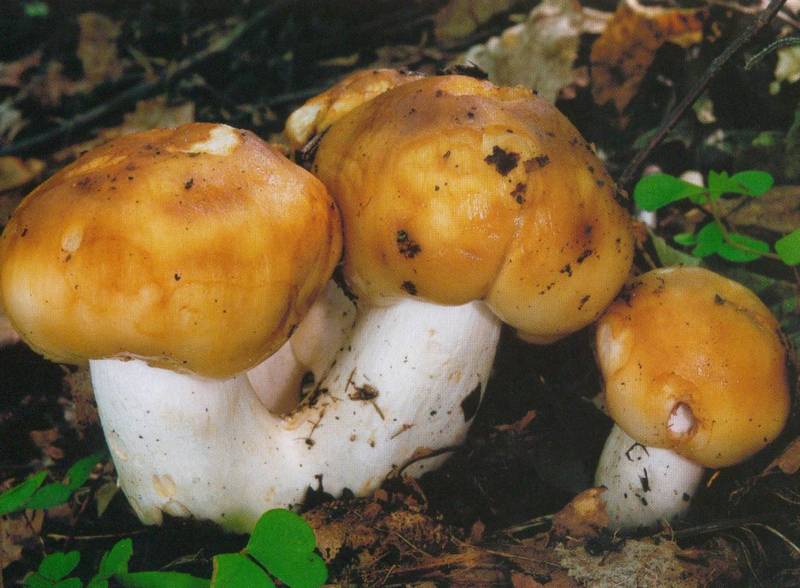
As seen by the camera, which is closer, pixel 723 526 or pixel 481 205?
pixel 481 205

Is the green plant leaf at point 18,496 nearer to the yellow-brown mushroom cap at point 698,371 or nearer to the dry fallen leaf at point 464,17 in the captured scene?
the yellow-brown mushroom cap at point 698,371

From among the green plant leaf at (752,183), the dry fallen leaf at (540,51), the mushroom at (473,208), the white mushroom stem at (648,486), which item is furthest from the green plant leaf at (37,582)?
the dry fallen leaf at (540,51)

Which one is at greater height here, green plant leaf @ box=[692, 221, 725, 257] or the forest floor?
green plant leaf @ box=[692, 221, 725, 257]

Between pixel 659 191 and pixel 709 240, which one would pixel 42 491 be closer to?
pixel 659 191

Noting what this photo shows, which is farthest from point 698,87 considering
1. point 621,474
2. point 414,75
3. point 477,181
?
point 621,474

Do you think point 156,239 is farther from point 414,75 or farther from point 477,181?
point 414,75

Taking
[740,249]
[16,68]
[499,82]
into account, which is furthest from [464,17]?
[16,68]

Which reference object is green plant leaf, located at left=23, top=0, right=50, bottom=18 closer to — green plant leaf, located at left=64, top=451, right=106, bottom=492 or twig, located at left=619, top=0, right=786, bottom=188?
green plant leaf, located at left=64, top=451, right=106, bottom=492

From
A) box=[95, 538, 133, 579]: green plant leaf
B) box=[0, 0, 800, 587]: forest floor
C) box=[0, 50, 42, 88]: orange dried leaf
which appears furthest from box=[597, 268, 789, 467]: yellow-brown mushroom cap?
box=[0, 50, 42, 88]: orange dried leaf
